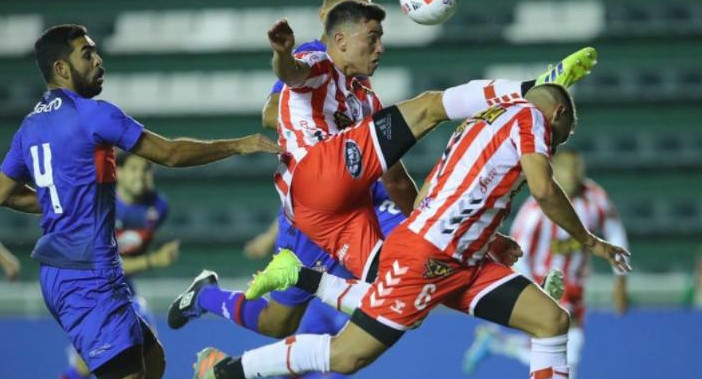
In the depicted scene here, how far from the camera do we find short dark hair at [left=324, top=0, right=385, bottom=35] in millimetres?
5785

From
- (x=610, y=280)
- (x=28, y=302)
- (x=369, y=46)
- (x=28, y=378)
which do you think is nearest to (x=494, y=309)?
(x=369, y=46)

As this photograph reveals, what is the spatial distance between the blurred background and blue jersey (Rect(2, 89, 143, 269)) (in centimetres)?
675

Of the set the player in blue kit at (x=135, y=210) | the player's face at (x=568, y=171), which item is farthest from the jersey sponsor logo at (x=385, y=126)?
the player's face at (x=568, y=171)

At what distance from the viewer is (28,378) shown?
862 cm

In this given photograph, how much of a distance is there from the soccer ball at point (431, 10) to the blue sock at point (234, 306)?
1595 mm

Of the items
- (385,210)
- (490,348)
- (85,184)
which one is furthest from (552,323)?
(490,348)

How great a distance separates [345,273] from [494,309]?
4.10 feet

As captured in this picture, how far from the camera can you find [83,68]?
5.15 meters

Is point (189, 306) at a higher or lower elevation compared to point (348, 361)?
lower

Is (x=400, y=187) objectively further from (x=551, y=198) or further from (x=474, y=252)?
(x=551, y=198)

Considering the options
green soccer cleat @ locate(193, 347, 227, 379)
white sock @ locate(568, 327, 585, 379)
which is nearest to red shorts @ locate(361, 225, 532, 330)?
green soccer cleat @ locate(193, 347, 227, 379)

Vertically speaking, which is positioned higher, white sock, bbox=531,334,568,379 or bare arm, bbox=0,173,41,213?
bare arm, bbox=0,173,41,213

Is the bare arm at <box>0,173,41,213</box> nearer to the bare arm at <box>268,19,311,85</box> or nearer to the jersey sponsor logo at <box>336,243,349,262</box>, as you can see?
the bare arm at <box>268,19,311,85</box>

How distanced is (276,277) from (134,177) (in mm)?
3080
